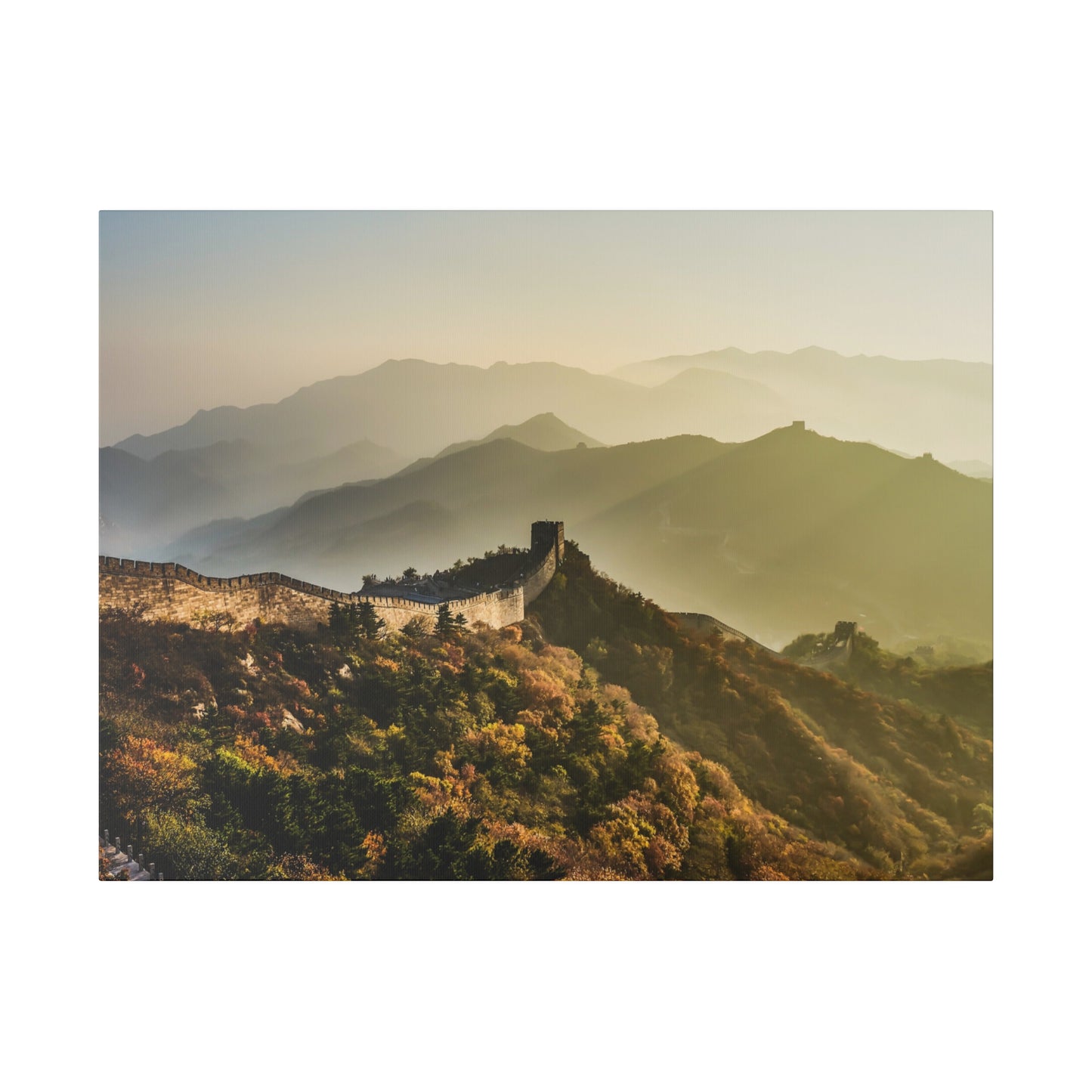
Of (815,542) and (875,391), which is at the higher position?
(875,391)

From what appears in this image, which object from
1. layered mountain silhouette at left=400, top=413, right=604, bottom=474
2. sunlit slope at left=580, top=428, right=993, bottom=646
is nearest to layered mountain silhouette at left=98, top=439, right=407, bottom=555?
layered mountain silhouette at left=400, top=413, right=604, bottom=474

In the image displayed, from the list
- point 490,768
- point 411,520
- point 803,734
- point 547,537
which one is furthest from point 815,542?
point 411,520

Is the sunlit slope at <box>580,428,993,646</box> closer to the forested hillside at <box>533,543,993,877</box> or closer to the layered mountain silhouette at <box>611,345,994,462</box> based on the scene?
the layered mountain silhouette at <box>611,345,994,462</box>

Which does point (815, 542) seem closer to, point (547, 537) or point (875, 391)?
point (875, 391)

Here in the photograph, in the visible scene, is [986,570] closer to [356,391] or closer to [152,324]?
[356,391]

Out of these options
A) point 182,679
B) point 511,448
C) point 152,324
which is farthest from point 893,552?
point 152,324

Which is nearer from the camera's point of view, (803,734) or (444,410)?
(803,734)

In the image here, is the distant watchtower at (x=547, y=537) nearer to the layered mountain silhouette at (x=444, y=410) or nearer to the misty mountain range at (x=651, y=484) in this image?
the misty mountain range at (x=651, y=484)
